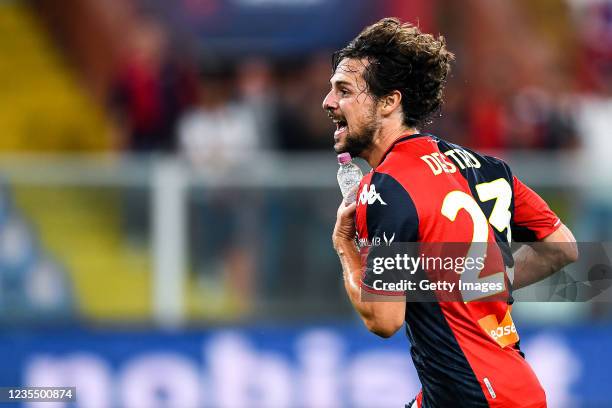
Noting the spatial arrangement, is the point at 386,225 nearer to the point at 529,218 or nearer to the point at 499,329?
the point at 499,329

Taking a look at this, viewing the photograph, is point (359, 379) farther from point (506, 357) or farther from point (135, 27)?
point (506, 357)

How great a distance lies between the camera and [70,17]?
13.9m

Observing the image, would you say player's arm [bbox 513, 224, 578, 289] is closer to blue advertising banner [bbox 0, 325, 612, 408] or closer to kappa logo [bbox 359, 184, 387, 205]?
kappa logo [bbox 359, 184, 387, 205]

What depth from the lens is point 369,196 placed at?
4523 mm

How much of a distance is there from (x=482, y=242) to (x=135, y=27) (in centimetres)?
892

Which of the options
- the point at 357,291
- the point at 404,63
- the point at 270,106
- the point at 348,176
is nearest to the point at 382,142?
the point at 348,176

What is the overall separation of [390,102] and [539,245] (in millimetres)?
921

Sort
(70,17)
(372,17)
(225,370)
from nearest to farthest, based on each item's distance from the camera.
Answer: (225,370), (372,17), (70,17)

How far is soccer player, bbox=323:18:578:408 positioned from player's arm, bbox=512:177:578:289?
0.05 ft

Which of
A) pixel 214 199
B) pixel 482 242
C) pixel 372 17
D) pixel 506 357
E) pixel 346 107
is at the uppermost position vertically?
pixel 372 17

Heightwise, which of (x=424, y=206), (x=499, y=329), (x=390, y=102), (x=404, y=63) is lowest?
(x=499, y=329)

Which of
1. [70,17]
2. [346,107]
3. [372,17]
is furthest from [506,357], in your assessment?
[70,17]

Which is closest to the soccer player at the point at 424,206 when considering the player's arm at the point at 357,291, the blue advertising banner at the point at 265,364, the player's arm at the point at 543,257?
the player's arm at the point at 357,291

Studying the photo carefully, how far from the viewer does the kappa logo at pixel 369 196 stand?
4488 millimetres
